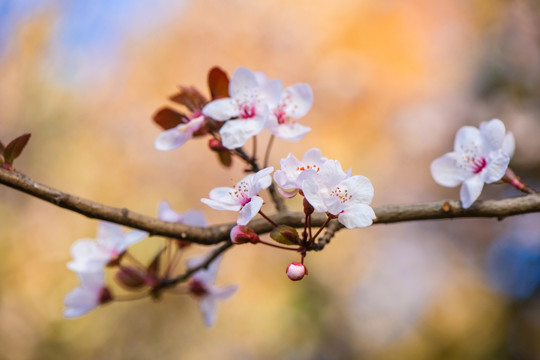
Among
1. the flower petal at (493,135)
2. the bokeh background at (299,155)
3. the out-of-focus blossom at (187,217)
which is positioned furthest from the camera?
the bokeh background at (299,155)

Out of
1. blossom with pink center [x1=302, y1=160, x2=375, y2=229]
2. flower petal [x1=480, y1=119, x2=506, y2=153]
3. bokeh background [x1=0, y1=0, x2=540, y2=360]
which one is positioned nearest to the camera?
blossom with pink center [x1=302, y1=160, x2=375, y2=229]

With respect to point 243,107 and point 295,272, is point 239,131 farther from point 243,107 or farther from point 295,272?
point 295,272

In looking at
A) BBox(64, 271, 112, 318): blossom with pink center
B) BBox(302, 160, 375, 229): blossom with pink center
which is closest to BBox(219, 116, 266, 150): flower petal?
BBox(302, 160, 375, 229): blossom with pink center

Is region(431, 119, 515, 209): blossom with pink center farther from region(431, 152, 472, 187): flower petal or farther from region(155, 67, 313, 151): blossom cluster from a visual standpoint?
region(155, 67, 313, 151): blossom cluster

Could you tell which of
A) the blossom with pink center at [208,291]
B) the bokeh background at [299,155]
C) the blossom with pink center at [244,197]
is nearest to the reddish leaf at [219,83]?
the blossom with pink center at [244,197]

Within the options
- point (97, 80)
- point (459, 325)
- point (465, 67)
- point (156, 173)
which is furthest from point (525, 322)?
point (97, 80)

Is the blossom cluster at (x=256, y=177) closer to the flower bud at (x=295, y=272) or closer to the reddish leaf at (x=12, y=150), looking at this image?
the flower bud at (x=295, y=272)
